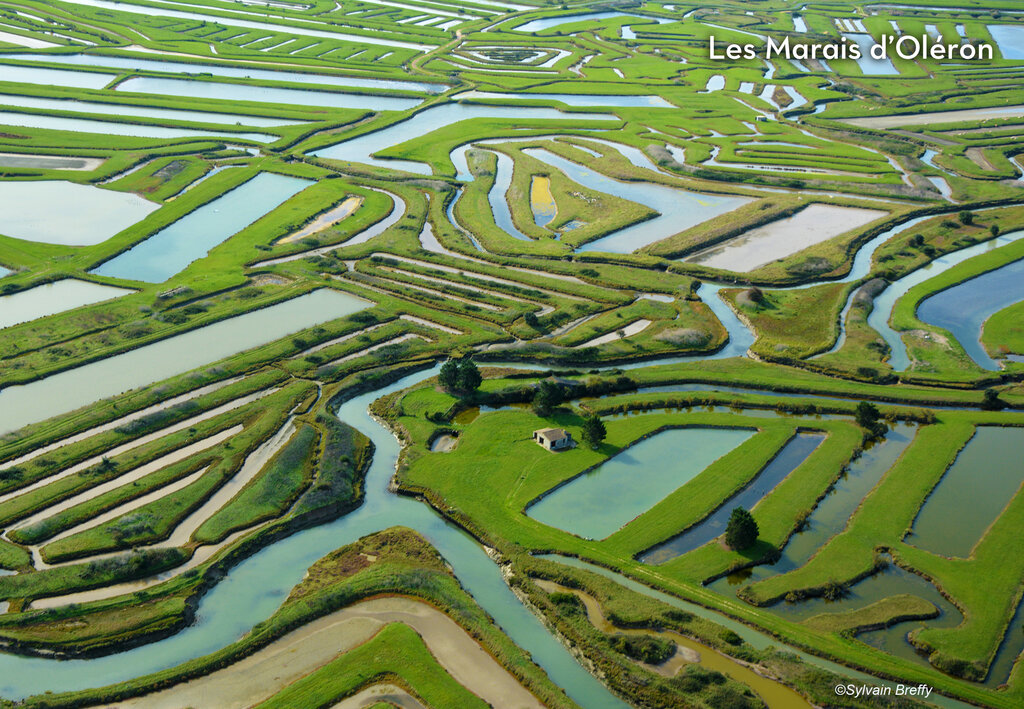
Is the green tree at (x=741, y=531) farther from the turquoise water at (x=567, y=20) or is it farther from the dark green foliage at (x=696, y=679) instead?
the turquoise water at (x=567, y=20)

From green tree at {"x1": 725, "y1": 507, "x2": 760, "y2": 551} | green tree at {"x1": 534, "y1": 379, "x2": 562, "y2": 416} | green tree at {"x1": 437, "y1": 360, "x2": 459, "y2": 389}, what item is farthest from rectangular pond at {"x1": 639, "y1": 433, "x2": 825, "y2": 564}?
green tree at {"x1": 437, "y1": 360, "x2": 459, "y2": 389}

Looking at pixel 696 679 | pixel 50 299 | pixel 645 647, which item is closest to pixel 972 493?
pixel 696 679

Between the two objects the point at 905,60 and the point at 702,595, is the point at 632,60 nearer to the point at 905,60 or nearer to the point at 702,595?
the point at 905,60

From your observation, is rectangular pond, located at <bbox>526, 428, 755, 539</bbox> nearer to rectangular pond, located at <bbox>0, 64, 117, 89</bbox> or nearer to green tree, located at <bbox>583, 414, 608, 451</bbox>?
green tree, located at <bbox>583, 414, 608, 451</bbox>

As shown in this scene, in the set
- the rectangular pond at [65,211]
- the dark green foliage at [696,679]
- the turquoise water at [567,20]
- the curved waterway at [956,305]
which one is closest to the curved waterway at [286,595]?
the dark green foliage at [696,679]

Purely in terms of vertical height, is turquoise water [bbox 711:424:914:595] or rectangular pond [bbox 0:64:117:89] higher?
rectangular pond [bbox 0:64:117:89]
